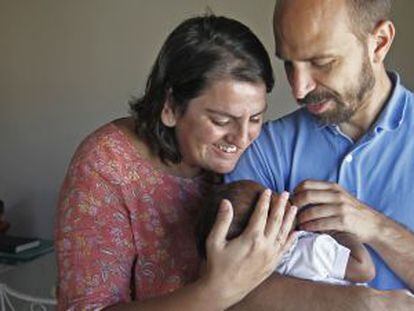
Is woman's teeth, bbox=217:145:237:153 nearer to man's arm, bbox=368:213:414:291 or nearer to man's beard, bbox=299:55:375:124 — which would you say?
man's beard, bbox=299:55:375:124

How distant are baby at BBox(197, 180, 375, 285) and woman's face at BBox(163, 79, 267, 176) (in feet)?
0.31

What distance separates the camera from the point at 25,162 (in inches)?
149

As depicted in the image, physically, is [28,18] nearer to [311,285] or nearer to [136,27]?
[136,27]

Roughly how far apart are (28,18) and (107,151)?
8.42ft

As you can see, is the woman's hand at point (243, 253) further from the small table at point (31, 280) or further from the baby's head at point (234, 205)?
the small table at point (31, 280)

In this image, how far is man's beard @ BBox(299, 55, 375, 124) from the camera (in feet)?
4.54

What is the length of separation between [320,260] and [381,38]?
532mm

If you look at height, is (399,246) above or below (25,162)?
above

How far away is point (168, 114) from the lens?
1438mm

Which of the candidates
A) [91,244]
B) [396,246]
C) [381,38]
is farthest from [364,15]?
[91,244]

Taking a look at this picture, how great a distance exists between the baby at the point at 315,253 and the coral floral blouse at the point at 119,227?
0.11 meters

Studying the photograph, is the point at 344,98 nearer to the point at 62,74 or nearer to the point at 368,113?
the point at 368,113

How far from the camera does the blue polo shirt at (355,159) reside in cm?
137

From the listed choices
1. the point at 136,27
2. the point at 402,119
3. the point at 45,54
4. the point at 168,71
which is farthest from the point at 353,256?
the point at 45,54
